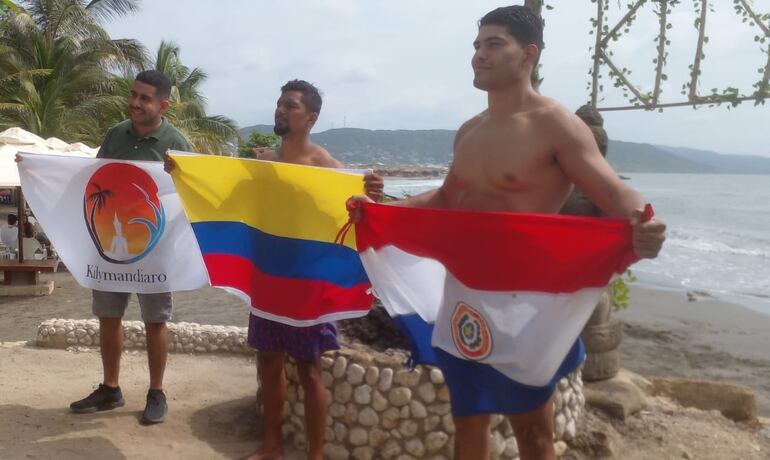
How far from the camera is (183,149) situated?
4422mm

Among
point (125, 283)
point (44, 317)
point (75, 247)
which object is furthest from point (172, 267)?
point (44, 317)

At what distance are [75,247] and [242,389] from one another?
1.56 metres

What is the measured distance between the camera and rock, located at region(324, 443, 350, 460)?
4031 mm

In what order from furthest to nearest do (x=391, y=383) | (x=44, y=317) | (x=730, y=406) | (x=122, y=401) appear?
(x=44, y=317)
(x=730, y=406)
(x=122, y=401)
(x=391, y=383)

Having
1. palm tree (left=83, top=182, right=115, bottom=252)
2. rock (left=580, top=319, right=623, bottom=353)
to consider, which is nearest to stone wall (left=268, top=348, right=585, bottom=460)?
rock (left=580, top=319, right=623, bottom=353)

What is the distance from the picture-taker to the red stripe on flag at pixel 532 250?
7.82ft

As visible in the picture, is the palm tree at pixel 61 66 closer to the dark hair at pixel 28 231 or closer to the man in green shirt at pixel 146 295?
the dark hair at pixel 28 231

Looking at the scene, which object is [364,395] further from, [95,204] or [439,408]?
[95,204]

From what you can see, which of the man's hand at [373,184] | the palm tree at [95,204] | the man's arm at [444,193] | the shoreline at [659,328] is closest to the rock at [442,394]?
the man's hand at [373,184]

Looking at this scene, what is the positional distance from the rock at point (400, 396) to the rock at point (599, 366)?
6.21ft

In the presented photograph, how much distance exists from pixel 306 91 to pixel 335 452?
78.5 inches

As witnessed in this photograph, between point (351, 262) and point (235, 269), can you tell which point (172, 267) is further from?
point (351, 262)

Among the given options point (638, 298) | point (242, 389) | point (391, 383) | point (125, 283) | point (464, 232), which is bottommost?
point (638, 298)

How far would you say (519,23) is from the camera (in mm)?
2600
